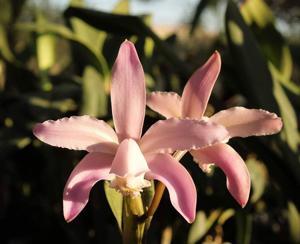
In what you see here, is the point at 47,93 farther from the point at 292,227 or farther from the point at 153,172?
the point at 153,172

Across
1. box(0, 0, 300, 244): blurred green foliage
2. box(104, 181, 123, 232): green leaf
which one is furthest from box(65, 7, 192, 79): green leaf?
box(104, 181, 123, 232): green leaf

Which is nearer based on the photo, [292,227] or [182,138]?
[182,138]

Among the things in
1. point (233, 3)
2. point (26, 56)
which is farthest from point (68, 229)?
point (26, 56)

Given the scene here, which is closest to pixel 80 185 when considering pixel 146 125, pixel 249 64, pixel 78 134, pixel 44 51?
pixel 78 134

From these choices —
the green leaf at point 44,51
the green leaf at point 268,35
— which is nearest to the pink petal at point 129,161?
the green leaf at point 268,35

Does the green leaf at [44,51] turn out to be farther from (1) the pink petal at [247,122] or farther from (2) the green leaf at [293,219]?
(1) the pink petal at [247,122]

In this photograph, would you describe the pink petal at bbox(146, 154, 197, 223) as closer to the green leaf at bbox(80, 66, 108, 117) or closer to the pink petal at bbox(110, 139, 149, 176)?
the pink petal at bbox(110, 139, 149, 176)

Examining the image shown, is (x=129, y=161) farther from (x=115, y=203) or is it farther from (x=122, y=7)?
(x=122, y=7)
